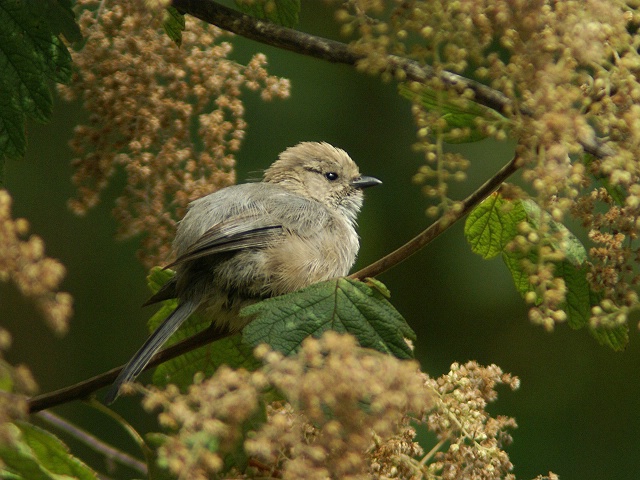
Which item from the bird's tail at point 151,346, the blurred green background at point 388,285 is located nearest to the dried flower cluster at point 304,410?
the bird's tail at point 151,346

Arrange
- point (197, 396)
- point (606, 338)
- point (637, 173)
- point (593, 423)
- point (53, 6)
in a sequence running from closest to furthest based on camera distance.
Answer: point (197, 396) < point (637, 173) < point (53, 6) < point (606, 338) < point (593, 423)

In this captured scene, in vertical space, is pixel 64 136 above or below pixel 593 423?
above

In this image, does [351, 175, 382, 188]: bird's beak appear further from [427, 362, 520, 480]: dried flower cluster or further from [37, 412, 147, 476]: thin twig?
[427, 362, 520, 480]: dried flower cluster

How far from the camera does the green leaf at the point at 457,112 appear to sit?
2.19 metres

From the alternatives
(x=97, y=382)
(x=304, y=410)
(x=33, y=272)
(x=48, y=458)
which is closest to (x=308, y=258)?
(x=97, y=382)

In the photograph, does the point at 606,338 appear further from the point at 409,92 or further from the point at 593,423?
the point at 593,423

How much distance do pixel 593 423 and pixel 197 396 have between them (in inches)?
184

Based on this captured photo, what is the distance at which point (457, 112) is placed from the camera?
256cm

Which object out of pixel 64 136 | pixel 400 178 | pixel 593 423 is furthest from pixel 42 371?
pixel 593 423

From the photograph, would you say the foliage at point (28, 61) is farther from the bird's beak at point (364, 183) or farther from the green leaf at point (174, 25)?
the bird's beak at point (364, 183)

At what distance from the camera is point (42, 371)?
6.07 metres

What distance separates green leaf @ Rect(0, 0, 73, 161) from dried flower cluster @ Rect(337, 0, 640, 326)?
77 centimetres

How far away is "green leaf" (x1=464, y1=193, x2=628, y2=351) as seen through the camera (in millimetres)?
2658

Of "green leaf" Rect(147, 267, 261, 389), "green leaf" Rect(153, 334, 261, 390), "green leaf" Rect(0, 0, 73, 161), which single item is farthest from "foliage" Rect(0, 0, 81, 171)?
"green leaf" Rect(153, 334, 261, 390)
